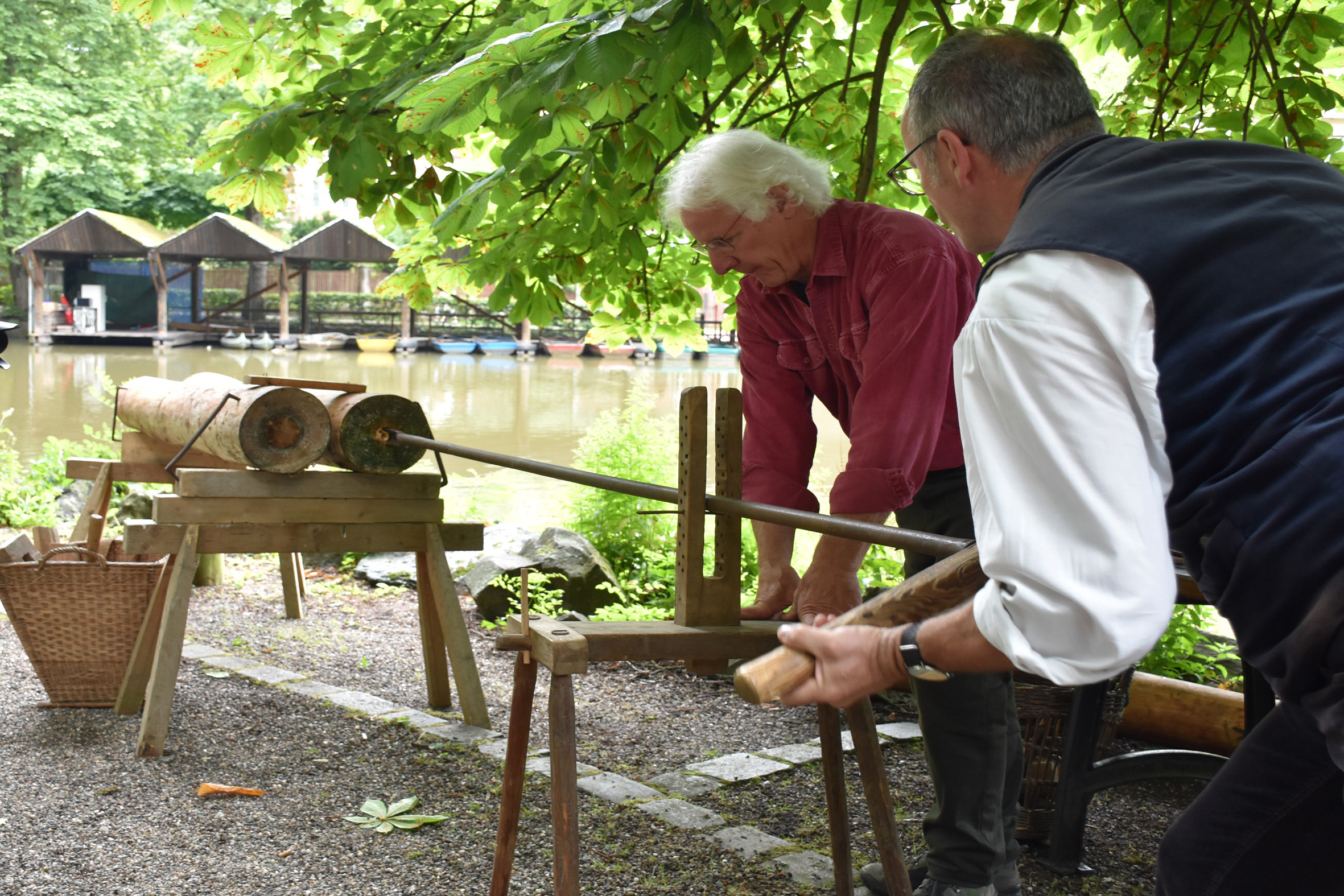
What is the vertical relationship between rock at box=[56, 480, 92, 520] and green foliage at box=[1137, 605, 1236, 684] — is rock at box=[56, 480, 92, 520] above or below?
below

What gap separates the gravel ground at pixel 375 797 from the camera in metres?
2.93

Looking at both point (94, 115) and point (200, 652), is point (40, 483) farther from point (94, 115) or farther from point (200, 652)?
point (94, 115)

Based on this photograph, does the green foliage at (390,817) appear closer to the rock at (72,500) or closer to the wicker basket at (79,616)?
the wicker basket at (79,616)

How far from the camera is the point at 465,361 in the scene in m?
33.0

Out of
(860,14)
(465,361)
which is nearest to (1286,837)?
(860,14)

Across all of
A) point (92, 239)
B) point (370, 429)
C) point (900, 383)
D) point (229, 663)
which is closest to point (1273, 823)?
point (900, 383)

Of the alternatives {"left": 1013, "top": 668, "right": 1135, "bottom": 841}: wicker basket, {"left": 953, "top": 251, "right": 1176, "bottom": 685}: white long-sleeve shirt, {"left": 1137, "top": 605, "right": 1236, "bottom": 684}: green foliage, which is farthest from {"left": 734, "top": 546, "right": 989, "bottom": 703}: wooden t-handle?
{"left": 1137, "top": 605, "right": 1236, "bottom": 684}: green foliage

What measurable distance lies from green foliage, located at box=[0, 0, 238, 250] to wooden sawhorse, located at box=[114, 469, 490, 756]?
1085 inches

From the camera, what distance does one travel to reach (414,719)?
14.0ft

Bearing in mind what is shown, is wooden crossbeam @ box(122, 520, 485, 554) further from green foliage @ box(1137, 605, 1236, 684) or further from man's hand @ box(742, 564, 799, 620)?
green foliage @ box(1137, 605, 1236, 684)

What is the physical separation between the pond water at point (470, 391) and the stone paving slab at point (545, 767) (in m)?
4.45

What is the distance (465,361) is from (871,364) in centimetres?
3141

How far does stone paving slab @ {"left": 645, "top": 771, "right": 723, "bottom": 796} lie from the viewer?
354 cm

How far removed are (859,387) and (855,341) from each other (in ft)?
0.35
